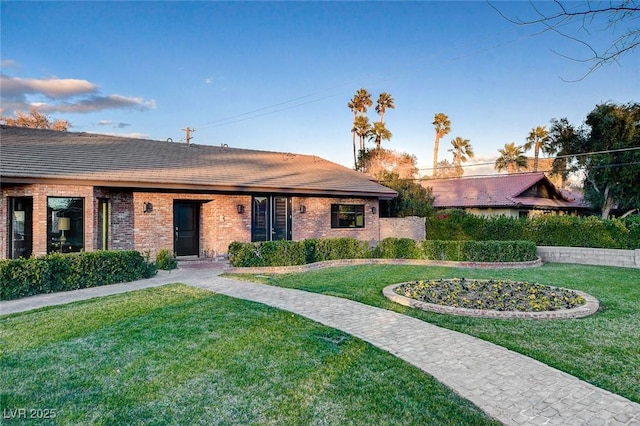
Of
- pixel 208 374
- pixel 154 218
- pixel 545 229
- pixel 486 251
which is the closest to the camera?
pixel 208 374

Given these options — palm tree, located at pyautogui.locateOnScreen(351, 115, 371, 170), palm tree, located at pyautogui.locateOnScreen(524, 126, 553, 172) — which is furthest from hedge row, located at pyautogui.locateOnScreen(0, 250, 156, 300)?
palm tree, located at pyautogui.locateOnScreen(524, 126, 553, 172)

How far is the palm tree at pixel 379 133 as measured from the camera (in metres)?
36.0

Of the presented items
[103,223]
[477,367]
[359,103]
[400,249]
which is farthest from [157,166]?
[359,103]

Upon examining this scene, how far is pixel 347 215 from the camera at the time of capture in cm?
1738

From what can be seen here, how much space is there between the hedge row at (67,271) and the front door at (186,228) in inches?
142

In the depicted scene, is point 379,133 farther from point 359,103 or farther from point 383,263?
point 383,263

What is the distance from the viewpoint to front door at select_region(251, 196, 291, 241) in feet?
48.9

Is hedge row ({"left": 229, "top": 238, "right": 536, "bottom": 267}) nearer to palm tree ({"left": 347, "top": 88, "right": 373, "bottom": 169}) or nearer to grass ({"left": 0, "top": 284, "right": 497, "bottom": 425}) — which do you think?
grass ({"left": 0, "top": 284, "right": 497, "bottom": 425})

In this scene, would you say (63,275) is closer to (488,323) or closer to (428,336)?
(428,336)

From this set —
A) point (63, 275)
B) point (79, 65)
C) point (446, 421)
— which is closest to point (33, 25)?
point (79, 65)

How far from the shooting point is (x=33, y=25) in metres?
11.7

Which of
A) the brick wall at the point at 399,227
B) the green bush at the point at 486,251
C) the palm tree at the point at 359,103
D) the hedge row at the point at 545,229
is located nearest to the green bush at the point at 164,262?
the green bush at the point at 486,251

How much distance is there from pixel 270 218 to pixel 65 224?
22.3 feet

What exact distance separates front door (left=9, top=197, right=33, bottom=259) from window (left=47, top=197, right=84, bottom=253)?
906mm
